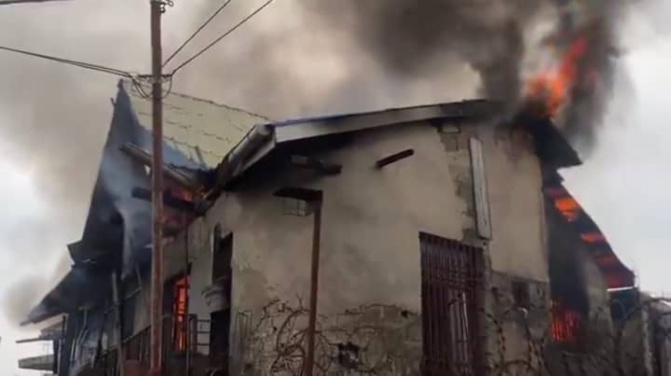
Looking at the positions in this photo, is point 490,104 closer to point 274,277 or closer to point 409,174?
point 409,174

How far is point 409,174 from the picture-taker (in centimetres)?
1242

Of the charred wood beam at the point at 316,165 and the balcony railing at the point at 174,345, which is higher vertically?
the charred wood beam at the point at 316,165

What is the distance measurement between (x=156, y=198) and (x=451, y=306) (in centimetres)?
457

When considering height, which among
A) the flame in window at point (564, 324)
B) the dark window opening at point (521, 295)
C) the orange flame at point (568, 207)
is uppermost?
the orange flame at point (568, 207)

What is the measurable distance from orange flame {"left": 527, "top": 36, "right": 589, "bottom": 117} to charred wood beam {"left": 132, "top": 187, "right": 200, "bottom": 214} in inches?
227

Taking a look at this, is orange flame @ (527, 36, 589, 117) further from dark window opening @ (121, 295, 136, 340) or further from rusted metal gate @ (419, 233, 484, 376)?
dark window opening @ (121, 295, 136, 340)

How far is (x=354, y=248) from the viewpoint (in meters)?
11.6

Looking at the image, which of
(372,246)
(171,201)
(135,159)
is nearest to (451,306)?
(372,246)

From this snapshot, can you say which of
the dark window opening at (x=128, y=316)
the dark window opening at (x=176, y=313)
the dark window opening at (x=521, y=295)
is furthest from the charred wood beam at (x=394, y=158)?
the dark window opening at (x=128, y=316)

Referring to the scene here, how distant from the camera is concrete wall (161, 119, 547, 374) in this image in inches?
436

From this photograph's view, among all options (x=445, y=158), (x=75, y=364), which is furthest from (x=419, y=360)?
(x=75, y=364)

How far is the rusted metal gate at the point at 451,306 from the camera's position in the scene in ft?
39.0

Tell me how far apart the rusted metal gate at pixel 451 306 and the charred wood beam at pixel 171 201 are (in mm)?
3843

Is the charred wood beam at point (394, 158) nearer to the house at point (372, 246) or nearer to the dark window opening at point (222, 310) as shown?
the house at point (372, 246)
